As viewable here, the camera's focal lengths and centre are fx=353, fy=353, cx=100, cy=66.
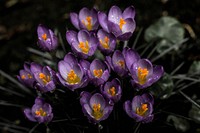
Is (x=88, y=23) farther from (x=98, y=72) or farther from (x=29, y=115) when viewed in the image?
(x=29, y=115)

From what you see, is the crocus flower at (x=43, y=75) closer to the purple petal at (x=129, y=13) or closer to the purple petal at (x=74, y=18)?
the purple petal at (x=74, y=18)

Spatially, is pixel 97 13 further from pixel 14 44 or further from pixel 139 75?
pixel 14 44

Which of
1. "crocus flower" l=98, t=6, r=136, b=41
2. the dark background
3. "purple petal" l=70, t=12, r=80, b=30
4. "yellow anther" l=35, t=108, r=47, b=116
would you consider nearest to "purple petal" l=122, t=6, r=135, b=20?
"crocus flower" l=98, t=6, r=136, b=41

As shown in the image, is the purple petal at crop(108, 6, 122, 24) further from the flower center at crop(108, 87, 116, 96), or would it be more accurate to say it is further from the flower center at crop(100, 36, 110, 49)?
the flower center at crop(108, 87, 116, 96)

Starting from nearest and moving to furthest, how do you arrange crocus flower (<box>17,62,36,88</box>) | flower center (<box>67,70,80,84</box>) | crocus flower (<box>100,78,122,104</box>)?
1. crocus flower (<box>100,78,122,104</box>)
2. flower center (<box>67,70,80,84</box>)
3. crocus flower (<box>17,62,36,88</box>)

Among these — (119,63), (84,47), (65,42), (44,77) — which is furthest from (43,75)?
(65,42)

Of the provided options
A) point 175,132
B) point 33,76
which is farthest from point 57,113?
point 175,132

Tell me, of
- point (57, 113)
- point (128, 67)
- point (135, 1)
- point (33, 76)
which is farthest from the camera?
point (135, 1)
